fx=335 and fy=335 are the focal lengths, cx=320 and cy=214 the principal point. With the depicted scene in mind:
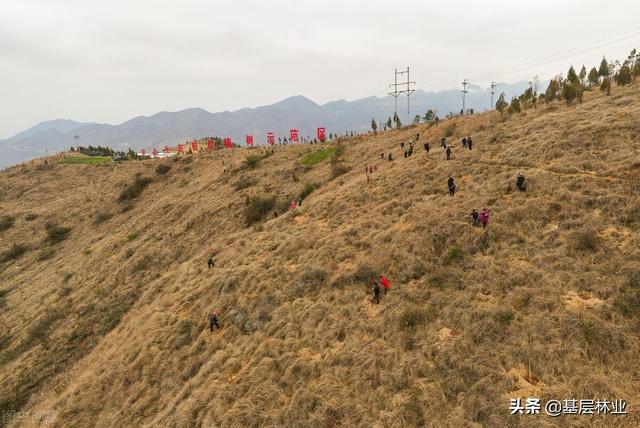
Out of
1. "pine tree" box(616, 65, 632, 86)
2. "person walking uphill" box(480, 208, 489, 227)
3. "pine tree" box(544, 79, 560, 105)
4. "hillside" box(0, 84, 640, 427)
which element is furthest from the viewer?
"pine tree" box(544, 79, 560, 105)

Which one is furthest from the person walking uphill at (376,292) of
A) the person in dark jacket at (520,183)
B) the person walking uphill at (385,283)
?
the person in dark jacket at (520,183)

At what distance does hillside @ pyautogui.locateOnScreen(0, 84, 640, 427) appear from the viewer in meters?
12.9

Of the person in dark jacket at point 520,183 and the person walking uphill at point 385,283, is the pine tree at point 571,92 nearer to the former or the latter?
the person in dark jacket at point 520,183

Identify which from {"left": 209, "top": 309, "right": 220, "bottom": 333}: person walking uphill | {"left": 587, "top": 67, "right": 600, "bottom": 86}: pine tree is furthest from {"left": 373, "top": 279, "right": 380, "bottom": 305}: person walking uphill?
{"left": 587, "top": 67, "right": 600, "bottom": 86}: pine tree

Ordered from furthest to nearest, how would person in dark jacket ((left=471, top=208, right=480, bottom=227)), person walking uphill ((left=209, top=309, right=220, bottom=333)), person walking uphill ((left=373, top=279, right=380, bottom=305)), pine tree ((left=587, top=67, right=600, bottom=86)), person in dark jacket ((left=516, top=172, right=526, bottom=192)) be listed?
pine tree ((left=587, top=67, right=600, bottom=86)), person in dark jacket ((left=516, top=172, right=526, bottom=192)), person walking uphill ((left=209, top=309, right=220, bottom=333)), person in dark jacket ((left=471, top=208, right=480, bottom=227)), person walking uphill ((left=373, top=279, right=380, bottom=305))

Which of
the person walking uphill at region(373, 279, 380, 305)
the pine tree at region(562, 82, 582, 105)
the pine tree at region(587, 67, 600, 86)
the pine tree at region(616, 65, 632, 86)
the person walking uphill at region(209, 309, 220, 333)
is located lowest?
the person walking uphill at region(209, 309, 220, 333)

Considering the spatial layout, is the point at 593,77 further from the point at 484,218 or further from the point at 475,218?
the point at 484,218

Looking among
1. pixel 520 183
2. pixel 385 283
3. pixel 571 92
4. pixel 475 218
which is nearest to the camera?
pixel 385 283

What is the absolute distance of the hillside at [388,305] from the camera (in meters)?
12.9

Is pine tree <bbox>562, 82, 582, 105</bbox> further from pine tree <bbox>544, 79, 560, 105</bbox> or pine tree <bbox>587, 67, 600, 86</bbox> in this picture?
pine tree <bbox>587, 67, 600, 86</bbox>

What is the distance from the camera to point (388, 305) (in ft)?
57.3

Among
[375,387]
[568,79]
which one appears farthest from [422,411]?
[568,79]

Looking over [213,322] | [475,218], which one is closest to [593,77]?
[475,218]

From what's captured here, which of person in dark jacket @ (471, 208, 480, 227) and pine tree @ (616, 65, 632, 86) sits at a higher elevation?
pine tree @ (616, 65, 632, 86)
